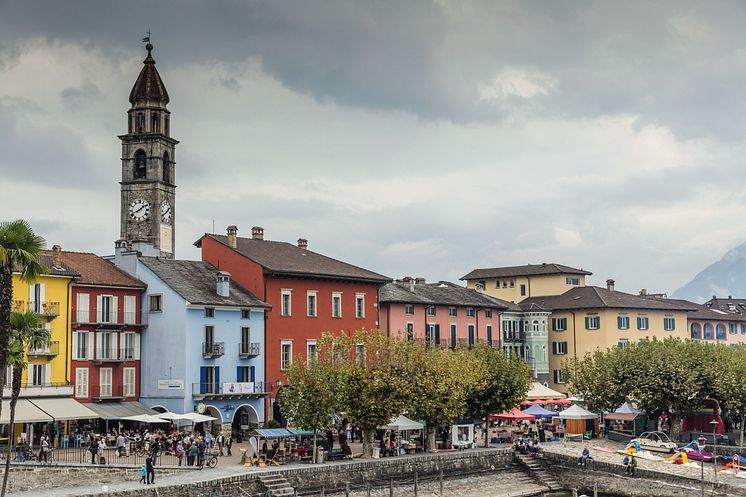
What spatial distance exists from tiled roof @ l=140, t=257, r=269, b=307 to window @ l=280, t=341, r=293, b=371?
12.2ft

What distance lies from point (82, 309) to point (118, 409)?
639cm

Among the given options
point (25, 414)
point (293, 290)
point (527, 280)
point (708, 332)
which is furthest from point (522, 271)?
point (25, 414)

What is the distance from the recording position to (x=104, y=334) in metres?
Answer: 66.8

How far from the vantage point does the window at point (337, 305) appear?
79562 millimetres

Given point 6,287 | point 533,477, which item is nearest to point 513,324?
point 533,477

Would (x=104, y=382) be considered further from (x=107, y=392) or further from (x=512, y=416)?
(x=512, y=416)

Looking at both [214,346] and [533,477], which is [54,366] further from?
[533,477]

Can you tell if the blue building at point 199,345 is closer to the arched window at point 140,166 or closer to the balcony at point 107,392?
the balcony at point 107,392

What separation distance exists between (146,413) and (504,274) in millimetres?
58939

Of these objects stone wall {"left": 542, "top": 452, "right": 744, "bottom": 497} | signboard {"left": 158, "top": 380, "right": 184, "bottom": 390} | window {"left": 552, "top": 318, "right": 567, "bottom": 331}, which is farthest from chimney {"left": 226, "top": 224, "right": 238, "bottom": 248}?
window {"left": 552, "top": 318, "right": 567, "bottom": 331}

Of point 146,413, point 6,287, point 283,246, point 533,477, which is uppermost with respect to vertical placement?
point 283,246

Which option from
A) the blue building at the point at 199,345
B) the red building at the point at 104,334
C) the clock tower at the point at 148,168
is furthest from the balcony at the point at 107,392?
the clock tower at the point at 148,168

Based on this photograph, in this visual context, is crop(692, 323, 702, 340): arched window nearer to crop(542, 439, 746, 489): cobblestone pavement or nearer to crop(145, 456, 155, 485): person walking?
crop(542, 439, 746, 489): cobblestone pavement

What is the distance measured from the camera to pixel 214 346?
69.5m
